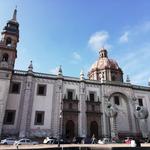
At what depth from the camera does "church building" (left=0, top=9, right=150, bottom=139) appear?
2792cm

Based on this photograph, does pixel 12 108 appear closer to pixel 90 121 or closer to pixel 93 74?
pixel 90 121

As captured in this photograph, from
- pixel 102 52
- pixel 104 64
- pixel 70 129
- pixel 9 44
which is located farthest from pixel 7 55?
pixel 102 52

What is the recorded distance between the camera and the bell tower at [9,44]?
29.6 metres

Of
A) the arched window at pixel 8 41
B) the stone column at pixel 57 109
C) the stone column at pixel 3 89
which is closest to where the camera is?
the stone column at pixel 3 89

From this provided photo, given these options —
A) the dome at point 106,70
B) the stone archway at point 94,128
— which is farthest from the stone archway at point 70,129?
the dome at point 106,70

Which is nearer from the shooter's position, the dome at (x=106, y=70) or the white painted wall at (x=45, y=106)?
the white painted wall at (x=45, y=106)

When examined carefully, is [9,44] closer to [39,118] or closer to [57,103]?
[57,103]

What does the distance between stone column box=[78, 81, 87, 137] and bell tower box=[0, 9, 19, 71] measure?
42.0 feet

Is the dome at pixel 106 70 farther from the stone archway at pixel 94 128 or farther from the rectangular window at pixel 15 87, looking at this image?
the rectangular window at pixel 15 87

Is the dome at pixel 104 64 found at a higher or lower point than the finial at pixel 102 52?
lower

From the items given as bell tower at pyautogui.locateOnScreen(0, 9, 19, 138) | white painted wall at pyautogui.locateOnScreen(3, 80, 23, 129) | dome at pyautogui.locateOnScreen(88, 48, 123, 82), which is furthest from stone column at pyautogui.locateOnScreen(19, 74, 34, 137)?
dome at pyautogui.locateOnScreen(88, 48, 123, 82)

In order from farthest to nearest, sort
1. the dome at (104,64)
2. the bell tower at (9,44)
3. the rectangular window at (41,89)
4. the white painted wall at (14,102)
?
the dome at (104,64) → the rectangular window at (41,89) → the bell tower at (9,44) → the white painted wall at (14,102)

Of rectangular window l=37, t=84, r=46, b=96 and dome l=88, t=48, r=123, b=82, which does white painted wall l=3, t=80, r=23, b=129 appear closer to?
rectangular window l=37, t=84, r=46, b=96

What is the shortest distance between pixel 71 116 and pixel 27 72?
35.0ft
